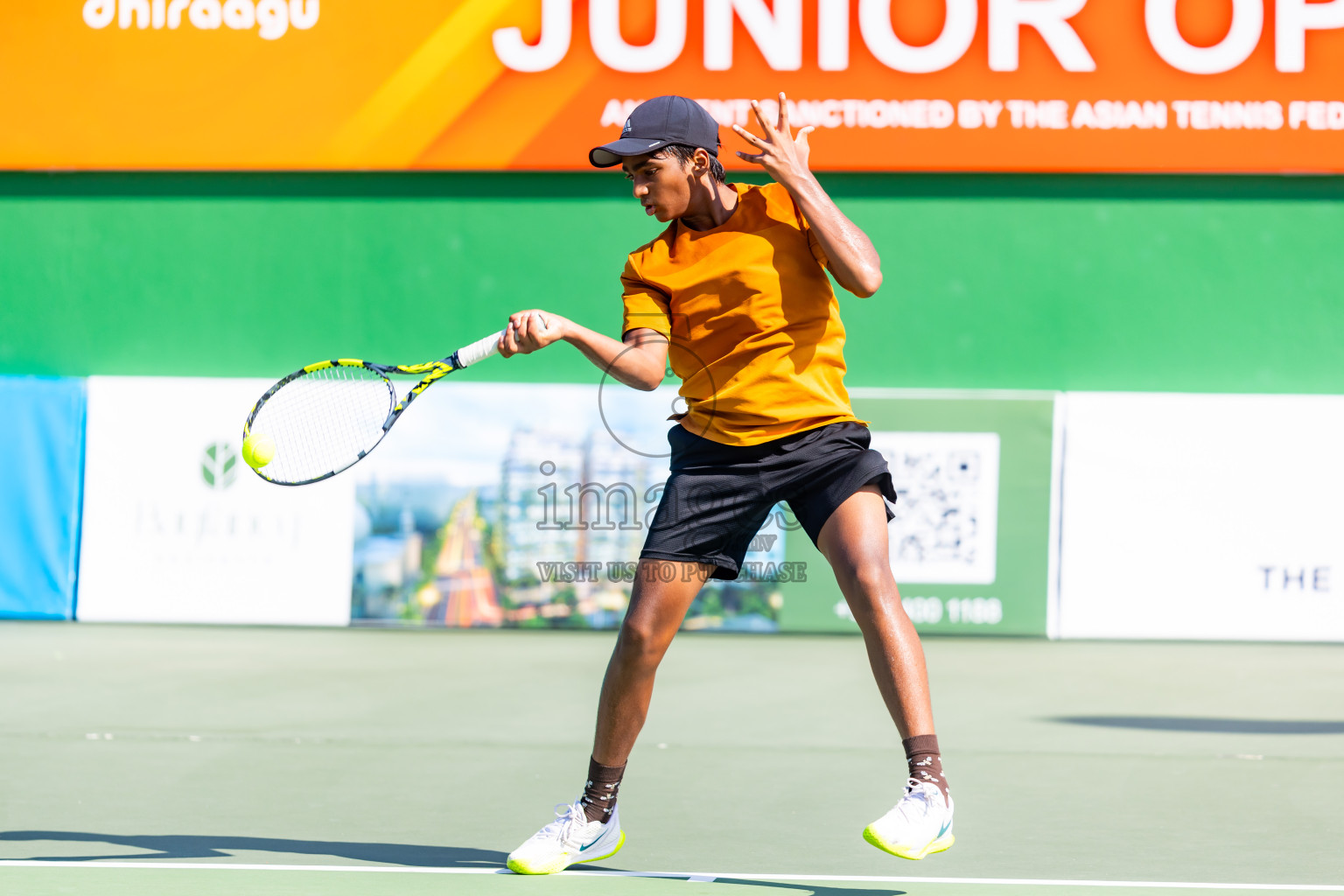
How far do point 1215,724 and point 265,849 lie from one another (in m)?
3.87

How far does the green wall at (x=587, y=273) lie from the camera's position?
929cm

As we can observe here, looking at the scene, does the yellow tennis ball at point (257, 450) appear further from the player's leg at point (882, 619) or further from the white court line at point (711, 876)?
the player's leg at point (882, 619)

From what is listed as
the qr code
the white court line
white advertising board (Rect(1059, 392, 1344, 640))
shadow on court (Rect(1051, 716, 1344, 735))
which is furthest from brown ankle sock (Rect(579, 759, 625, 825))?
white advertising board (Rect(1059, 392, 1344, 640))

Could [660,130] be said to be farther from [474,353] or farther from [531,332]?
[474,353]

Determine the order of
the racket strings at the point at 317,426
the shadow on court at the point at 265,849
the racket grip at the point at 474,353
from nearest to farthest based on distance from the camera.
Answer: the racket grip at the point at 474,353 → the shadow on court at the point at 265,849 → the racket strings at the point at 317,426

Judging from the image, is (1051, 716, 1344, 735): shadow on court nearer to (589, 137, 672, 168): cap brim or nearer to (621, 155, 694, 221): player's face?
(621, 155, 694, 221): player's face

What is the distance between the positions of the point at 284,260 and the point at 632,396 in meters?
2.61

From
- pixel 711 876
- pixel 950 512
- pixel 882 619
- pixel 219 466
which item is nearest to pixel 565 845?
pixel 711 876

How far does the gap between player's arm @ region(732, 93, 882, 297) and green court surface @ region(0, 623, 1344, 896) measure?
1362 millimetres

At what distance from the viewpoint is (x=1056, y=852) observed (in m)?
3.68

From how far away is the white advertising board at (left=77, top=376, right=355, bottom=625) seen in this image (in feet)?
28.8

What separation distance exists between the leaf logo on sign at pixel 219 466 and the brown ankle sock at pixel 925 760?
6.48 meters

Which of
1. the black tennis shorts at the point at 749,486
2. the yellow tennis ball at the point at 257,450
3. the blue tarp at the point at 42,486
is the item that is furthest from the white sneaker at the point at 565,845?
the blue tarp at the point at 42,486

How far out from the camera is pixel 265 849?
11.9 feet
